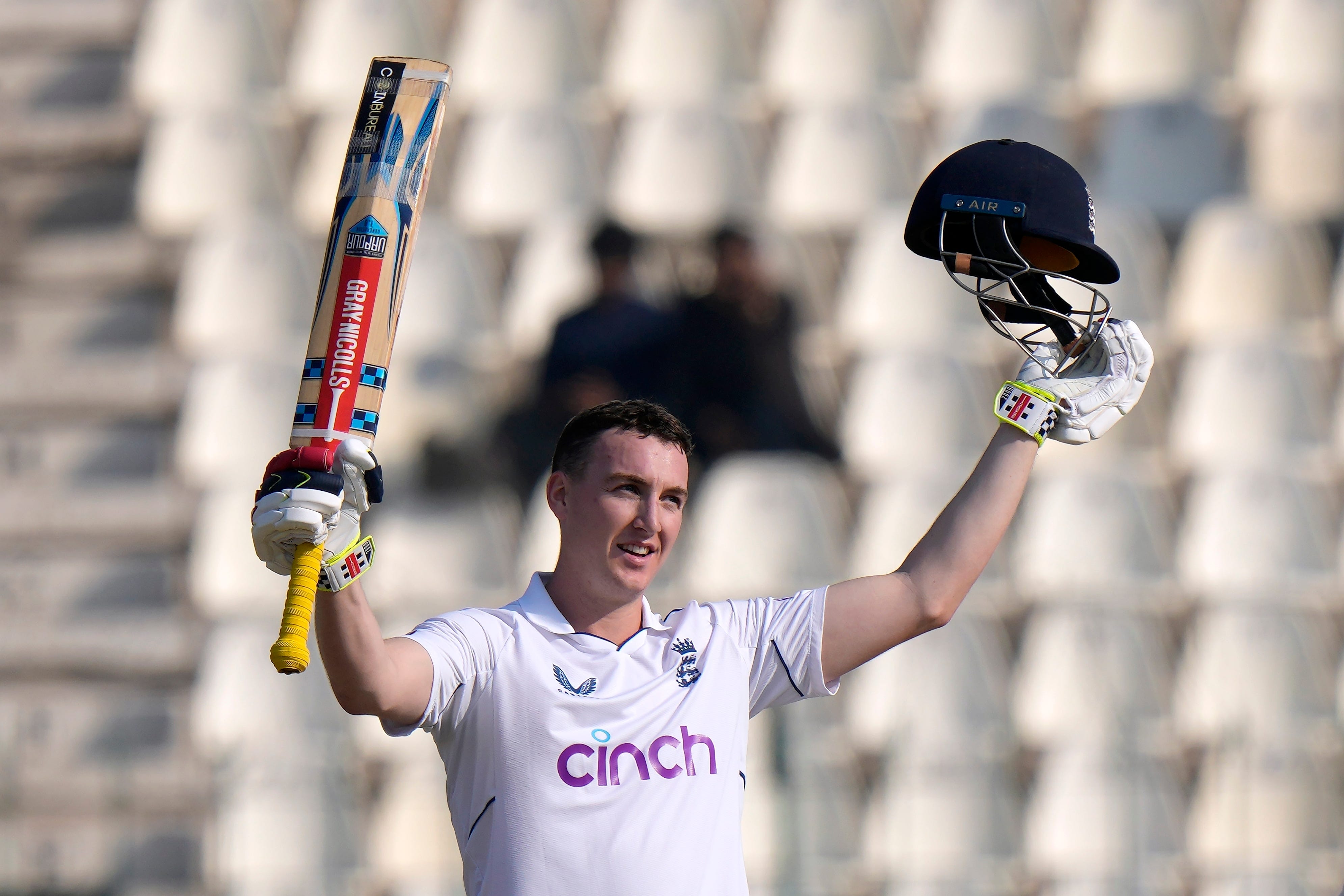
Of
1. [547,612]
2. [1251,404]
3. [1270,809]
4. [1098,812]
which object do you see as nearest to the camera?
[547,612]

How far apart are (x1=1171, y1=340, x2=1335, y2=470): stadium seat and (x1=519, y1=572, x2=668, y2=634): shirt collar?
460 centimetres

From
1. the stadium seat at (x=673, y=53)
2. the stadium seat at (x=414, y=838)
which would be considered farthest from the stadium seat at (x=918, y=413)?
the stadium seat at (x=414, y=838)

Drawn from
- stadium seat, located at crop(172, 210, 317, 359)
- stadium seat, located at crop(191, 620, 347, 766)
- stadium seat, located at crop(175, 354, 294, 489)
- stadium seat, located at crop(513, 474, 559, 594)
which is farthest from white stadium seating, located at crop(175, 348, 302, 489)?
stadium seat, located at crop(513, 474, 559, 594)

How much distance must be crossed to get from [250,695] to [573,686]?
422 centimetres

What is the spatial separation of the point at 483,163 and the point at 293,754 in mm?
2868

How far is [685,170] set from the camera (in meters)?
6.61

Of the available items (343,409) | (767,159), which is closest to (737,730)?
(343,409)

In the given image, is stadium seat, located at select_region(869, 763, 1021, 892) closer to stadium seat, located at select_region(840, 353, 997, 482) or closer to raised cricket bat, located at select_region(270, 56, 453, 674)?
stadium seat, located at select_region(840, 353, 997, 482)

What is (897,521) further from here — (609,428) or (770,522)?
(609,428)

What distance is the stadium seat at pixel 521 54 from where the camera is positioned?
269 inches

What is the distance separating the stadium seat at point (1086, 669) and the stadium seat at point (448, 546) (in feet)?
6.77

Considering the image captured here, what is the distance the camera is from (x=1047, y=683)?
18.3 feet

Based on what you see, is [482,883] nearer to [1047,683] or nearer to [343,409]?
[343,409]

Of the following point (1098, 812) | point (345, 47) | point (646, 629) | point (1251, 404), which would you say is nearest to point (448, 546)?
point (345, 47)
